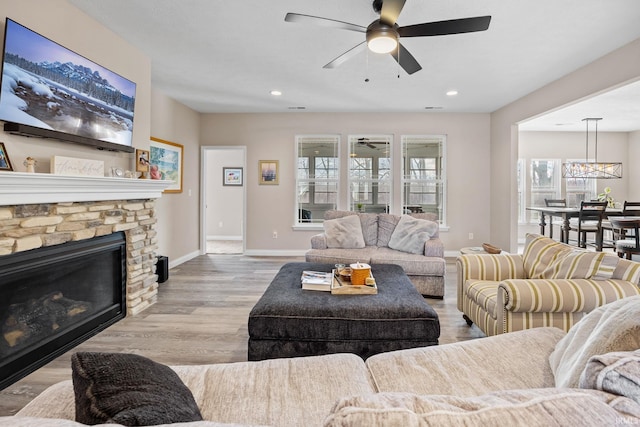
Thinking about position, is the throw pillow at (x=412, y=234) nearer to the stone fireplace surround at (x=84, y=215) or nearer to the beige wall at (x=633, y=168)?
the stone fireplace surround at (x=84, y=215)

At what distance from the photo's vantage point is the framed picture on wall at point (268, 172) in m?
6.21

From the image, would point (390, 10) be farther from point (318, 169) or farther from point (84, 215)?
point (318, 169)

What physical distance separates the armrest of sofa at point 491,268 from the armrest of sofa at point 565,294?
70 cm

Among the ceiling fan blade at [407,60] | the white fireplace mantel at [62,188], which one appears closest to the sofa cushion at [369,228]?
the ceiling fan blade at [407,60]

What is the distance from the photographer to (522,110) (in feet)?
16.6

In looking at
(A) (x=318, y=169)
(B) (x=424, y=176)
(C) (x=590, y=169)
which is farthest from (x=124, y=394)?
(C) (x=590, y=169)

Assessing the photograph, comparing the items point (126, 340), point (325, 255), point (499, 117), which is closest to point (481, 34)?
point (325, 255)

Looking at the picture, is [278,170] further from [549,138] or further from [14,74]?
[549,138]

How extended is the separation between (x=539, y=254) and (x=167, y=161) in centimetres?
486

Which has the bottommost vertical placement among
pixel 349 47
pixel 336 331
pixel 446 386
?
pixel 336 331

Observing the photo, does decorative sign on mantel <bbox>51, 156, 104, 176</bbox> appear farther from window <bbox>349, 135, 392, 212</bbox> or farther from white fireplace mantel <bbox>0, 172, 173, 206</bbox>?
window <bbox>349, 135, 392, 212</bbox>

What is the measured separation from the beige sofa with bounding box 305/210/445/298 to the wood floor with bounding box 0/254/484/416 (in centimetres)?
26

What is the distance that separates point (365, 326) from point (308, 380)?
0.89 m

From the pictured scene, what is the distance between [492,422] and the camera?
1.69 feet
